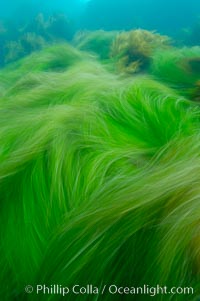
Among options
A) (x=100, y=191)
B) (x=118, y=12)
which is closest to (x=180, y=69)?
Result: (x=100, y=191)

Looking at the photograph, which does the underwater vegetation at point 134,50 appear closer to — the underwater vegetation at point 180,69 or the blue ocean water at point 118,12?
the underwater vegetation at point 180,69

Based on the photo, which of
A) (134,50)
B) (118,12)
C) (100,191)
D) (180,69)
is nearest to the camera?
(100,191)

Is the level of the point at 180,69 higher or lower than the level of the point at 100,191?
higher

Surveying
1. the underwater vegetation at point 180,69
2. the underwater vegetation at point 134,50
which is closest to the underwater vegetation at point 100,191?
the underwater vegetation at point 180,69

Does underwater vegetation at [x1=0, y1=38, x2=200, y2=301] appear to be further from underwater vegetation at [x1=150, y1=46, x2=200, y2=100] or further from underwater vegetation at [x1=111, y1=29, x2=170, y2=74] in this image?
underwater vegetation at [x1=111, y1=29, x2=170, y2=74]

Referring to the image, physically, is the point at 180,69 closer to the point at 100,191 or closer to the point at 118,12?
the point at 100,191

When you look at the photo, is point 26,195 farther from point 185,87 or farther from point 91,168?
point 185,87
